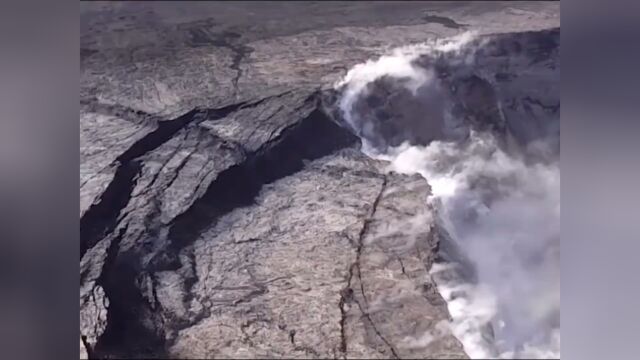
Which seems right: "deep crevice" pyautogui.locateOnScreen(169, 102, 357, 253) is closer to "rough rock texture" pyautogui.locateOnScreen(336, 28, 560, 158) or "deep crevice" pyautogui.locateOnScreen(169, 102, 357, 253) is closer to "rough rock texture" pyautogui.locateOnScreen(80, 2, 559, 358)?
"rough rock texture" pyautogui.locateOnScreen(80, 2, 559, 358)

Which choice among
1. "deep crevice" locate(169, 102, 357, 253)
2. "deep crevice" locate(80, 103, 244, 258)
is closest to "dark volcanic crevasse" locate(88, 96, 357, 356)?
"deep crevice" locate(169, 102, 357, 253)

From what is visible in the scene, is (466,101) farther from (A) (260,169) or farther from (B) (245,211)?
(B) (245,211)

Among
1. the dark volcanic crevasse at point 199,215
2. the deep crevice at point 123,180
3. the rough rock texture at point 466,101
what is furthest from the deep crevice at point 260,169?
the deep crevice at point 123,180

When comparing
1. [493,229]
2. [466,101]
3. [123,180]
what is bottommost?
[493,229]

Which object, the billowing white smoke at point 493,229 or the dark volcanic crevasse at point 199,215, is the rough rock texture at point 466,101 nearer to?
the billowing white smoke at point 493,229

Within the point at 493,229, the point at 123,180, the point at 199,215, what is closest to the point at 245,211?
the point at 199,215

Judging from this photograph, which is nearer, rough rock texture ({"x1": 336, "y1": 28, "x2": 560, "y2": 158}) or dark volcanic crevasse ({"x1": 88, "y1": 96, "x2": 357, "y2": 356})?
dark volcanic crevasse ({"x1": 88, "y1": 96, "x2": 357, "y2": 356})
